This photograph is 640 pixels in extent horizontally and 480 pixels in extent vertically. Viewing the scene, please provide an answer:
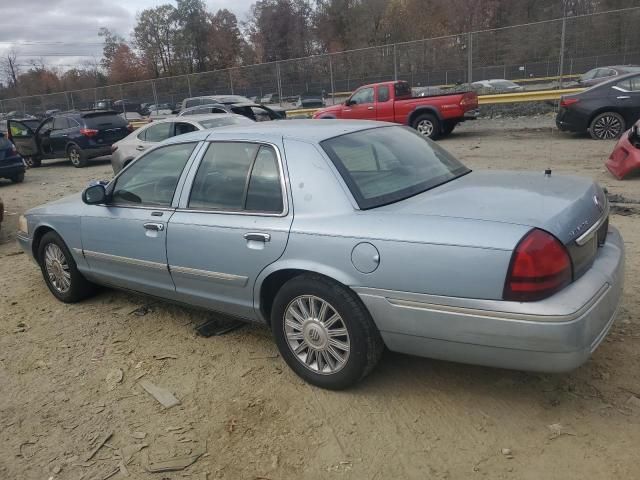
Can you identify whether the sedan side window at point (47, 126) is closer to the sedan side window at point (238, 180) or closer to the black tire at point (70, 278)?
the black tire at point (70, 278)

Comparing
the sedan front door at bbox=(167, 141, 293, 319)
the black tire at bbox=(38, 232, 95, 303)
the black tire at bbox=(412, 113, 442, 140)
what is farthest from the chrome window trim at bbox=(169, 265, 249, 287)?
the black tire at bbox=(412, 113, 442, 140)

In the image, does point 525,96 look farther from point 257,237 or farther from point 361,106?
point 257,237

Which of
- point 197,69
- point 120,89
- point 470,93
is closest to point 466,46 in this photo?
point 470,93

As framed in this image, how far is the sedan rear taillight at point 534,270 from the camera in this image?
246cm

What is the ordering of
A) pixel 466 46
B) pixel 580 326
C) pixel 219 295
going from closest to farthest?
pixel 580 326 < pixel 219 295 < pixel 466 46

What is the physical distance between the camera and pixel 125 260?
164 inches

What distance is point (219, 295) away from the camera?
11.9 feet

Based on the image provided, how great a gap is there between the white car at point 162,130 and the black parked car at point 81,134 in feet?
15.7

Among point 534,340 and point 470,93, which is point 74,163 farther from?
point 534,340

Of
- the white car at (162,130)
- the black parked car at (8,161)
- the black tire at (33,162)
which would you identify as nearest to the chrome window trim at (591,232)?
the white car at (162,130)

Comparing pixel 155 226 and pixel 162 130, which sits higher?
pixel 162 130

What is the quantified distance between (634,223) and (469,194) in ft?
12.4

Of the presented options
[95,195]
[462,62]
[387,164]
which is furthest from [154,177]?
[462,62]

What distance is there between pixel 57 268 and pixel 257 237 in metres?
2.67
